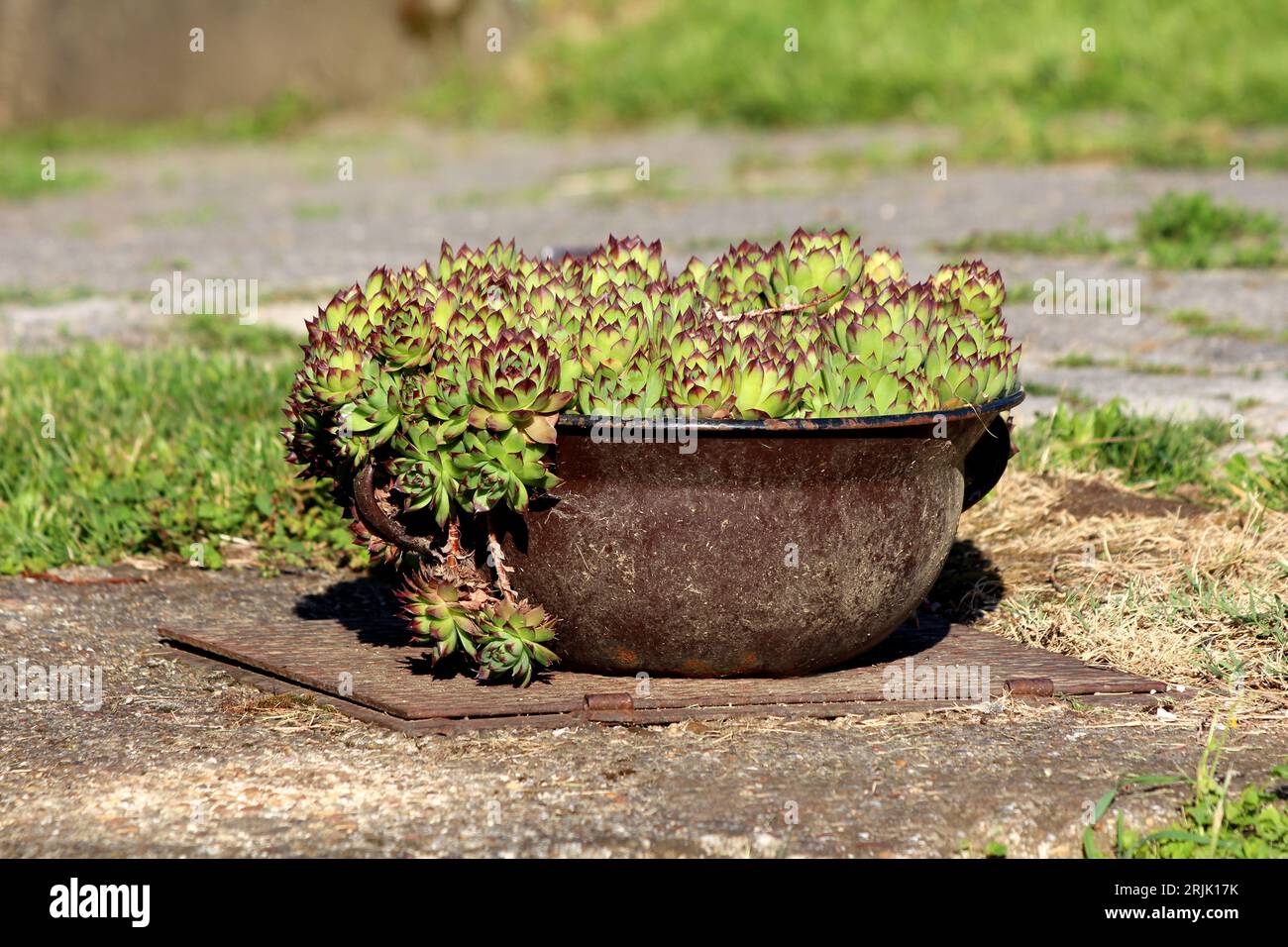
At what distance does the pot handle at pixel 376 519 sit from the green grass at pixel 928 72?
8555mm

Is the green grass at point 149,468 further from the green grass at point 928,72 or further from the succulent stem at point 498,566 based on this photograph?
the green grass at point 928,72

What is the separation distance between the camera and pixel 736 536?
3297mm

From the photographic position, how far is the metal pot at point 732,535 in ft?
10.7

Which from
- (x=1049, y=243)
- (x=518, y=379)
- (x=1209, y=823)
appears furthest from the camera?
(x=1049, y=243)

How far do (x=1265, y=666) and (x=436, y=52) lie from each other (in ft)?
43.6

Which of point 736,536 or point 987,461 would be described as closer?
point 736,536

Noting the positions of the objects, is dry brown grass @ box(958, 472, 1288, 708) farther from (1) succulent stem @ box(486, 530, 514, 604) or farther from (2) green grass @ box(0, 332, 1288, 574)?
(1) succulent stem @ box(486, 530, 514, 604)

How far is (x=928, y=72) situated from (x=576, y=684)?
34.2ft

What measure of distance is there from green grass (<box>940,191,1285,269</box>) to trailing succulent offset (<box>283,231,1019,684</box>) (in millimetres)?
4812

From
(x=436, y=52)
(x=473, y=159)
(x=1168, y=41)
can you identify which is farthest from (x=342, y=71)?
(x=1168, y=41)

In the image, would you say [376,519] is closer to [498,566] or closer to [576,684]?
[498,566]

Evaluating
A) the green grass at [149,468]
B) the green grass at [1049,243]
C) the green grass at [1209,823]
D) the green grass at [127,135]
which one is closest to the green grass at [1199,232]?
the green grass at [1049,243]

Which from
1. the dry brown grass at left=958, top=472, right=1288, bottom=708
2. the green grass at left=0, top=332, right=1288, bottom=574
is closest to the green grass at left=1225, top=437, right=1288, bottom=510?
the green grass at left=0, top=332, right=1288, bottom=574

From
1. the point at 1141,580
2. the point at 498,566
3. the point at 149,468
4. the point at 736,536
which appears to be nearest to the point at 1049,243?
the point at 1141,580
